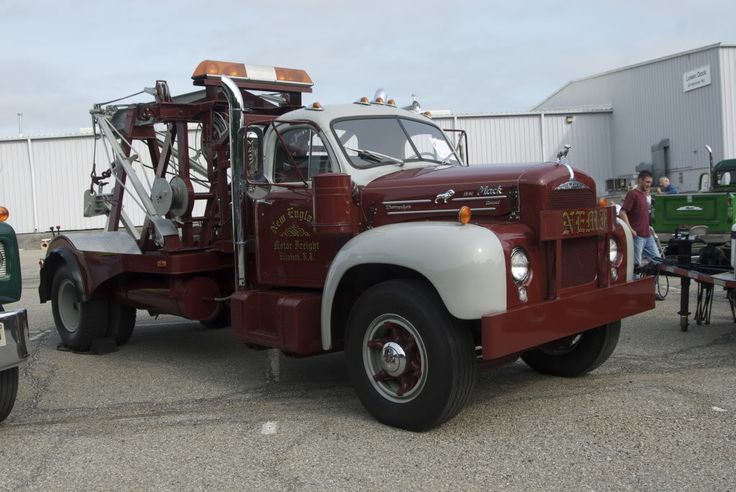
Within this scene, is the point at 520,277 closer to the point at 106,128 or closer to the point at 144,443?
the point at 144,443

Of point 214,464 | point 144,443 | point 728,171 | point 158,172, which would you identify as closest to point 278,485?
point 214,464

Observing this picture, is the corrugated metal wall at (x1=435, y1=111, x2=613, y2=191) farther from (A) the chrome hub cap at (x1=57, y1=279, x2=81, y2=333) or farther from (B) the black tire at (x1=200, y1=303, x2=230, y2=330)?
(A) the chrome hub cap at (x1=57, y1=279, x2=81, y2=333)

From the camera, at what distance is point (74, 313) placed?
771 cm

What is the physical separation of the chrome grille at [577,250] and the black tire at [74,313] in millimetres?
4964

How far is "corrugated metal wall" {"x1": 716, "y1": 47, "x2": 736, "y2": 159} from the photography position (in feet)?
76.0

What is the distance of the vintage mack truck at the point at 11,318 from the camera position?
4297 mm

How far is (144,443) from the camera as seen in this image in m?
4.37

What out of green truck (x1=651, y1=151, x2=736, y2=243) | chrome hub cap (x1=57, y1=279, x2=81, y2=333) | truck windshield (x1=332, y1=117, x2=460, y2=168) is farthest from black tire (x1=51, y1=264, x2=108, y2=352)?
green truck (x1=651, y1=151, x2=736, y2=243)

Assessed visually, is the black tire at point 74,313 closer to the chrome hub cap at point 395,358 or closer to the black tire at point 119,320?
the black tire at point 119,320

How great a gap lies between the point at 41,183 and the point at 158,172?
21.9 metres

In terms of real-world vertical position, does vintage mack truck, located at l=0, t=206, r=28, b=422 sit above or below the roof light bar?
below

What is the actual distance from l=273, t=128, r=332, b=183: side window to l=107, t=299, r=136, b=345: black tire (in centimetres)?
306

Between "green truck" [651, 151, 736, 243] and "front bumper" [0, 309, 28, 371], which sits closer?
"front bumper" [0, 309, 28, 371]

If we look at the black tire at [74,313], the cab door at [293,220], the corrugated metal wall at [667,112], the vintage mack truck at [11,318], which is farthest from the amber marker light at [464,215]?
the corrugated metal wall at [667,112]
